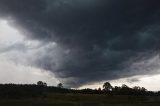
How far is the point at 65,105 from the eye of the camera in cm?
10756

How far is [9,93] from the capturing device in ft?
611

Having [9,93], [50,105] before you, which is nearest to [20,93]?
[9,93]

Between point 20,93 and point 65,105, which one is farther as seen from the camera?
point 20,93

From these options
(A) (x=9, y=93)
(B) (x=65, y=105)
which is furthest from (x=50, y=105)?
(A) (x=9, y=93)

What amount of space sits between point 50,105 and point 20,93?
283 feet

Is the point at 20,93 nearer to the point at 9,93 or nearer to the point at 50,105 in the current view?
the point at 9,93

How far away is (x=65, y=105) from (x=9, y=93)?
289 feet

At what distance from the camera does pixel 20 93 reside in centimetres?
18912

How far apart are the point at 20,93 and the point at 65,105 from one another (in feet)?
289

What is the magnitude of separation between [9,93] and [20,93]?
6992 mm

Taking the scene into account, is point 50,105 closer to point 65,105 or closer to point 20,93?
point 65,105

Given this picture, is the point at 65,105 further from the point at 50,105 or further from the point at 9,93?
the point at 9,93

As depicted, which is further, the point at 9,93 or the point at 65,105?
the point at 9,93
